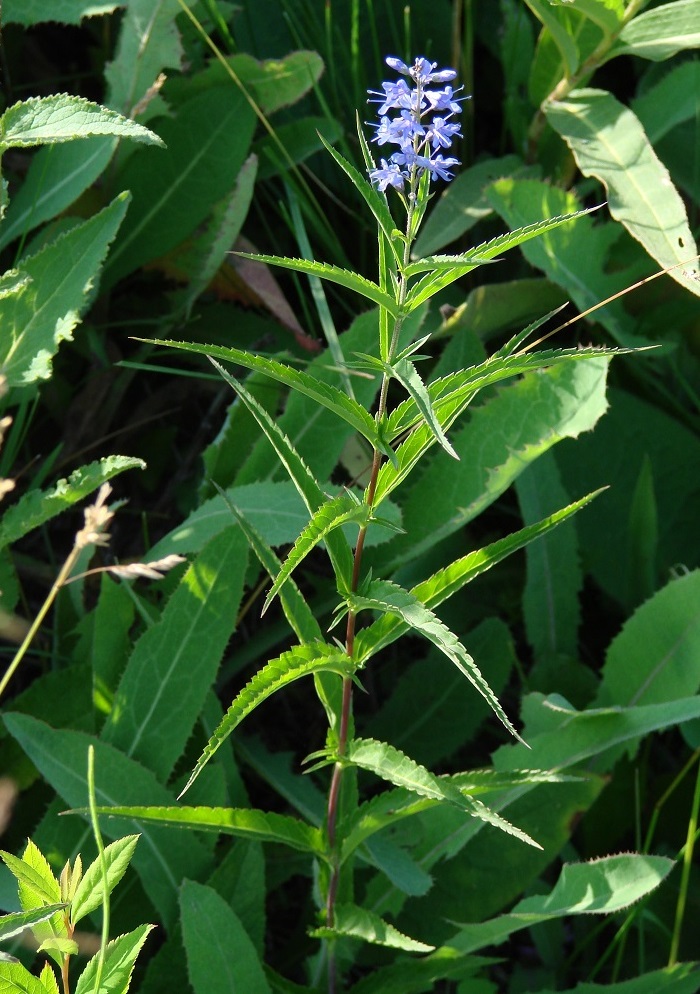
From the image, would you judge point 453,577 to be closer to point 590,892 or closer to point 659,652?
point 590,892

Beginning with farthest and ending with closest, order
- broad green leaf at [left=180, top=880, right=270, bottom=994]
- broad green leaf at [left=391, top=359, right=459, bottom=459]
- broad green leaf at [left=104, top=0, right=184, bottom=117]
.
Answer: broad green leaf at [left=104, top=0, right=184, bottom=117] → broad green leaf at [left=180, top=880, right=270, bottom=994] → broad green leaf at [left=391, top=359, right=459, bottom=459]

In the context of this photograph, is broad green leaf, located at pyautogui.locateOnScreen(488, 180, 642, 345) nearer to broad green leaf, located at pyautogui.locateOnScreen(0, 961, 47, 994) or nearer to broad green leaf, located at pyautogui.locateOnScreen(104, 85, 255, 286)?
broad green leaf, located at pyautogui.locateOnScreen(104, 85, 255, 286)

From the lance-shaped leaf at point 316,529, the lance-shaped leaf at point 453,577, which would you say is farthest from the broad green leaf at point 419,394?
the lance-shaped leaf at point 453,577

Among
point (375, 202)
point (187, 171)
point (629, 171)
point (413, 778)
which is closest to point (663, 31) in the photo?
point (629, 171)

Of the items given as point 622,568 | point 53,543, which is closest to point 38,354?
point 53,543

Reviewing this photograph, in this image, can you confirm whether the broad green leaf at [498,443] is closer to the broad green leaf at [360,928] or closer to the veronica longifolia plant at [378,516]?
the veronica longifolia plant at [378,516]

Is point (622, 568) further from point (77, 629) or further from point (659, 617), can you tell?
point (77, 629)

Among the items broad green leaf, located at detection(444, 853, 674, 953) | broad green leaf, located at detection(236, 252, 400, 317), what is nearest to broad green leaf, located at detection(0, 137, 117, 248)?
broad green leaf, located at detection(236, 252, 400, 317)
